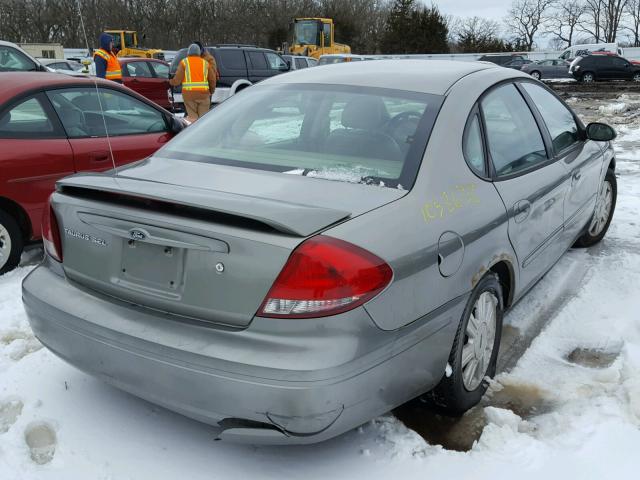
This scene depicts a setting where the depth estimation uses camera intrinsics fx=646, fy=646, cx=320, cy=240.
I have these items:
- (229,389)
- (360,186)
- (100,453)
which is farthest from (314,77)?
(100,453)

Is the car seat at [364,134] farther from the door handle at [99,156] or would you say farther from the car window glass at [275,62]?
the car window glass at [275,62]

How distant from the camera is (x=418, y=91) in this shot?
→ 3086mm

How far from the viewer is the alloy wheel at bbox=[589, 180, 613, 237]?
5.14 metres

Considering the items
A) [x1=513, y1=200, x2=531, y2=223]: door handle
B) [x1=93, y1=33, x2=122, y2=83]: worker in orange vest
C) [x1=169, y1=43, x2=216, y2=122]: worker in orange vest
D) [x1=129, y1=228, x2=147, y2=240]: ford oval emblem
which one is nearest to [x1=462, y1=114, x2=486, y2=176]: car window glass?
[x1=513, y1=200, x2=531, y2=223]: door handle

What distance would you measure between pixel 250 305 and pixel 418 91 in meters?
1.47

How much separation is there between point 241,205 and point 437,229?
0.78m

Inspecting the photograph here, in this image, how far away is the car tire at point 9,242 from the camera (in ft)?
15.3

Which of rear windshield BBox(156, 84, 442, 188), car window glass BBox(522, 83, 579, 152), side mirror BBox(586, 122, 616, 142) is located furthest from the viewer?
side mirror BBox(586, 122, 616, 142)

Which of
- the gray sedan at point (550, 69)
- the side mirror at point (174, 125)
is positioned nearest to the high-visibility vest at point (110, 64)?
the side mirror at point (174, 125)

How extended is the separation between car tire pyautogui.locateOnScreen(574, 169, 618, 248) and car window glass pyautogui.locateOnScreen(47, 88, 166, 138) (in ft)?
12.5

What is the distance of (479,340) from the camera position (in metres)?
2.96

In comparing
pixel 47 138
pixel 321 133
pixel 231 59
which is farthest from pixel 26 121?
pixel 231 59

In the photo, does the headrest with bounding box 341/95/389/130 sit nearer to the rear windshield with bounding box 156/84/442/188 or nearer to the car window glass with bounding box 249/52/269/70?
the rear windshield with bounding box 156/84/442/188

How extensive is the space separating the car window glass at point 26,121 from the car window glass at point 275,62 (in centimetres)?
1383
